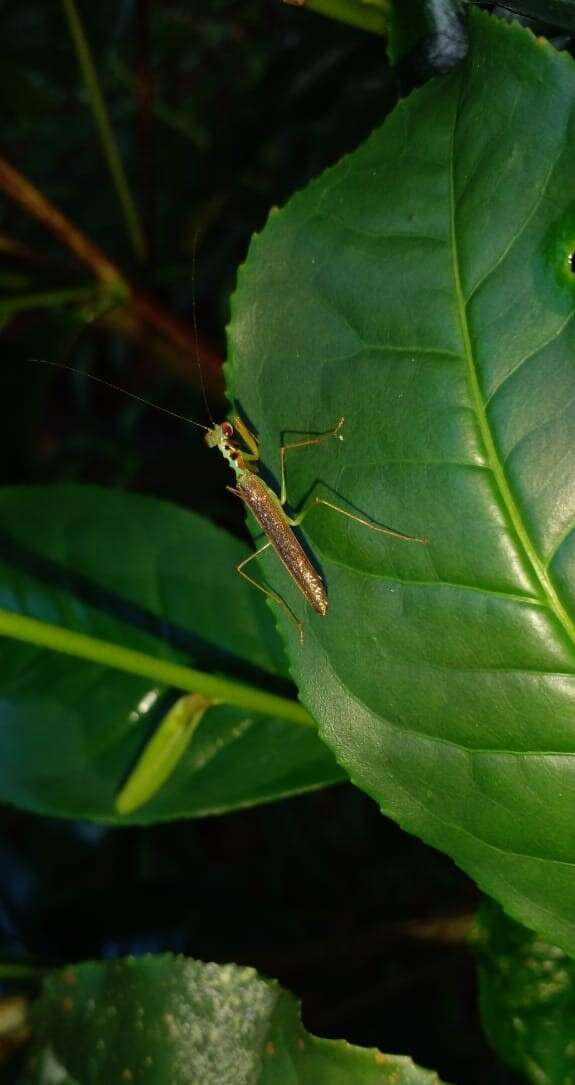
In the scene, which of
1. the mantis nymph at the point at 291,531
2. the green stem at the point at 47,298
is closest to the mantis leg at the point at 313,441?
the mantis nymph at the point at 291,531

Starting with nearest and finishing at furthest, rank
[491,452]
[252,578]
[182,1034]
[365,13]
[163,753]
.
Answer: [491,452], [365,13], [182,1034], [163,753], [252,578]

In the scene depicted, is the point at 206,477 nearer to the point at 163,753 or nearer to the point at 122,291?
the point at 122,291

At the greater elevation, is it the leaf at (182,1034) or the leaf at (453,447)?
the leaf at (453,447)

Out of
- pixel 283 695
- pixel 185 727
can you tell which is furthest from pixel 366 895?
pixel 185 727

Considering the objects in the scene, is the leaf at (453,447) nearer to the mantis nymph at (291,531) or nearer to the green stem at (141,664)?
the mantis nymph at (291,531)

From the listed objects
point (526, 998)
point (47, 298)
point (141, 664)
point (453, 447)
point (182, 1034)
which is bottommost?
point (182, 1034)

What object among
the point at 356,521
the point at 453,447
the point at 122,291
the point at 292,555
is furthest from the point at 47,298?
the point at 453,447

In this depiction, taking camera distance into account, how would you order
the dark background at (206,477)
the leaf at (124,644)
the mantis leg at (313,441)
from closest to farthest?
the mantis leg at (313,441)
the leaf at (124,644)
the dark background at (206,477)
